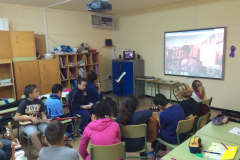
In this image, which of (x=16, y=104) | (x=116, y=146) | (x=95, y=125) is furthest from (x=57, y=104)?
(x=116, y=146)

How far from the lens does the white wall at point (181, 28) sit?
4.30 metres

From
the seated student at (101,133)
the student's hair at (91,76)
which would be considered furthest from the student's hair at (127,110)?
the student's hair at (91,76)

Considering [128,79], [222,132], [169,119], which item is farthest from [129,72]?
[222,132]

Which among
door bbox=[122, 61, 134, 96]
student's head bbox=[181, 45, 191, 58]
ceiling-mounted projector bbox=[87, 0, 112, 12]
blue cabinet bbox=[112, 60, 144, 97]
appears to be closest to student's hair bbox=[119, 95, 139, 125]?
ceiling-mounted projector bbox=[87, 0, 112, 12]

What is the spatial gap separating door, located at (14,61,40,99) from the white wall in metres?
3.19

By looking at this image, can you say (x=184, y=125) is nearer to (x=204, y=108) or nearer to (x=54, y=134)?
(x=204, y=108)

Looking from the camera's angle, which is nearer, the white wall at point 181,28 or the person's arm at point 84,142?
the person's arm at point 84,142

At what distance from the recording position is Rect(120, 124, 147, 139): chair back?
204 cm

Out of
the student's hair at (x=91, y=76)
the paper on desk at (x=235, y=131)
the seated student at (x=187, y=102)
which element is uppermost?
the student's hair at (x=91, y=76)

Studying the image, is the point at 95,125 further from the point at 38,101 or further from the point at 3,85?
the point at 3,85

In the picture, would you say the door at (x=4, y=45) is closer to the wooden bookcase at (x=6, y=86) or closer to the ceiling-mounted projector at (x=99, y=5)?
the wooden bookcase at (x=6, y=86)

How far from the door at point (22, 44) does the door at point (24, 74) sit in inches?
8.3

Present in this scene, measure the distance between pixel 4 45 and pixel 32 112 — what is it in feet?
7.00

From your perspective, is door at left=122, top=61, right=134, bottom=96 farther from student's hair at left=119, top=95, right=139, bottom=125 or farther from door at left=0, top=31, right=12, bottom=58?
student's hair at left=119, top=95, right=139, bottom=125
